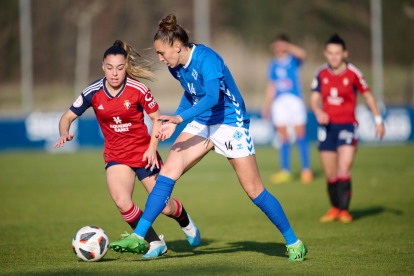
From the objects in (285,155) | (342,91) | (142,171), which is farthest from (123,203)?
(285,155)

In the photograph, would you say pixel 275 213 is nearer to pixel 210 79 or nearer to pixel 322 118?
pixel 210 79

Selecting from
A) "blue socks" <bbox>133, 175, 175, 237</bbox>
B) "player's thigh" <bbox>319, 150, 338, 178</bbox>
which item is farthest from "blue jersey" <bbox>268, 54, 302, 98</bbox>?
"blue socks" <bbox>133, 175, 175, 237</bbox>

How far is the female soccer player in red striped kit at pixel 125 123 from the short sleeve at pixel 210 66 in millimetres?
754

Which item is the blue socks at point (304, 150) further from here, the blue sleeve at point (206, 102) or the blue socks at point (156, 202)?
the blue sleeve at point (206, 102)

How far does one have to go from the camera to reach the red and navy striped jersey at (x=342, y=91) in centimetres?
662

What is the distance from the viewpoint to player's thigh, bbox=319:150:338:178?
672cm

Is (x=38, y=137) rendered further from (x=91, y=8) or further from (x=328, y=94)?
(x=328, y=94)

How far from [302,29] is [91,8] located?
967cm

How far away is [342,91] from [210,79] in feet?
10.5

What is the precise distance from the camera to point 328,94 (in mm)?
6777

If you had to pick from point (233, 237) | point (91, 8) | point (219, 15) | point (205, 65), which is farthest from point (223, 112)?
point (91, 8)

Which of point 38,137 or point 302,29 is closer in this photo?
point 38,137

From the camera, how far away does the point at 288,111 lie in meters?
10.9

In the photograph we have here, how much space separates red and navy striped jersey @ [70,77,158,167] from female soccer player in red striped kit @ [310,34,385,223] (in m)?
2.76
